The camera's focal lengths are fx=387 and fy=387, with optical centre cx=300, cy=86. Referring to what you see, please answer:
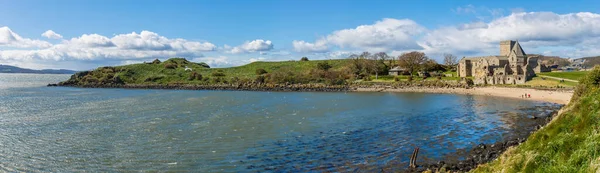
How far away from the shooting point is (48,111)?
42.2m

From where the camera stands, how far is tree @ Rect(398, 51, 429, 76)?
10938cm

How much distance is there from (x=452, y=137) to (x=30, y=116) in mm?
38432

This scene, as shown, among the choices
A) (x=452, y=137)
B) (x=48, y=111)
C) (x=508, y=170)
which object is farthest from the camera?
(x=48, y=111)

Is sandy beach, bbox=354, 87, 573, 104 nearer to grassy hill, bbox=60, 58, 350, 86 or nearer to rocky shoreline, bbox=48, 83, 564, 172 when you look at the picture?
rocky shoreline, bbox=48, 83, 564, 172

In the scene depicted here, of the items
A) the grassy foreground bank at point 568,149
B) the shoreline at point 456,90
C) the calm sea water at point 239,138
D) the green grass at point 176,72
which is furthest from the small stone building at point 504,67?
the grassy foreground bank at point 568,149

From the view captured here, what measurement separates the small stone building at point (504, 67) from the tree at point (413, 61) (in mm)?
14777

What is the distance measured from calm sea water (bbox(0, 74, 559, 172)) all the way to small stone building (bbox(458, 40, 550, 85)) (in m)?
37.6

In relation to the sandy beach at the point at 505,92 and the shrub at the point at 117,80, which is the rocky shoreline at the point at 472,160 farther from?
the shrub at the point at 117,80

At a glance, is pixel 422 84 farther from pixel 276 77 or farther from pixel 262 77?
pixel 262 77

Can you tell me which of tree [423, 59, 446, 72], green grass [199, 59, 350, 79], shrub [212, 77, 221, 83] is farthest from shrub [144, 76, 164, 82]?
tree [423, 59, 446, 72]

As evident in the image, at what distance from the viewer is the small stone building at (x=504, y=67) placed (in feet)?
250

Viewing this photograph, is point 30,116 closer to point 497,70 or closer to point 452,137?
point 452,137

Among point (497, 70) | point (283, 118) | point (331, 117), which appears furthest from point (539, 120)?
point (497, 70)

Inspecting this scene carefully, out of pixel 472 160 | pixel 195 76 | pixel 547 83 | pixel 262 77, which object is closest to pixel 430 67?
pixel 547 83
